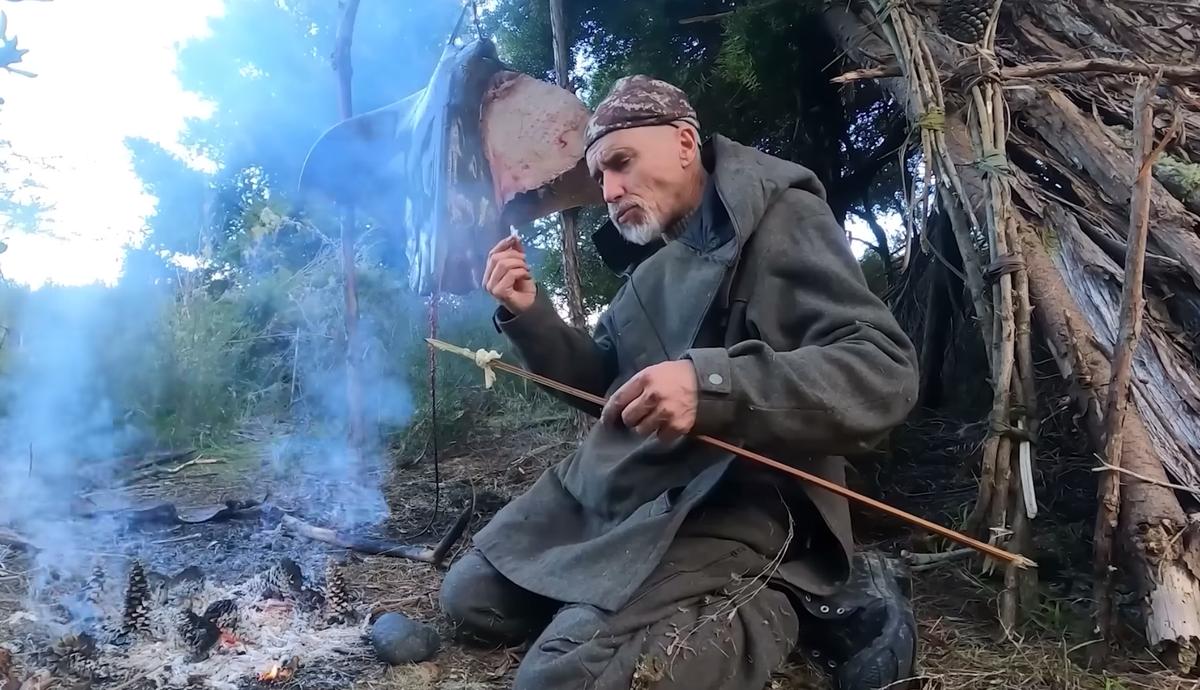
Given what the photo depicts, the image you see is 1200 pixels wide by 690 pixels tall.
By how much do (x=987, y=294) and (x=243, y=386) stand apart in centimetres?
389

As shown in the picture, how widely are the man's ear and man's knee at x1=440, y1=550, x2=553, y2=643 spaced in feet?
3.67

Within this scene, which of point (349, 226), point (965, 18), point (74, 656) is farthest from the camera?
point (349, 226)

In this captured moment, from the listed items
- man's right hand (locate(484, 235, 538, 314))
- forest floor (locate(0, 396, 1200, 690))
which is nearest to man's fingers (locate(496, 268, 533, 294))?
man's right hand (locate(484, 235, 538, 314))

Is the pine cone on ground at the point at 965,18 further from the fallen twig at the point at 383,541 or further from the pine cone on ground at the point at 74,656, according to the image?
the pine cone on ground at the point at 74,656

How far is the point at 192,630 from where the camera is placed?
192 cm

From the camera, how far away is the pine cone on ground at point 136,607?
1.97 m

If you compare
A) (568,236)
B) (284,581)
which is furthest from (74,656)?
(568,236)

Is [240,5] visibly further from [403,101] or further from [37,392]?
[37,392]

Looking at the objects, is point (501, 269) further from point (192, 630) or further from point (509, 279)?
point (192, 630)

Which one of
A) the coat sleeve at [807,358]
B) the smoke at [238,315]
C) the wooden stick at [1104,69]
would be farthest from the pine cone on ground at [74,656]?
the wooden stick at [1104,69]

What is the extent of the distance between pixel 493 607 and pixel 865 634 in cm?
87

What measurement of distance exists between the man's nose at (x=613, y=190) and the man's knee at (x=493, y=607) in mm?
967

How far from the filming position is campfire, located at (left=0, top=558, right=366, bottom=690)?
178 cm

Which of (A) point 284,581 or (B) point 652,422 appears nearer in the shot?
(B) point 652,422
